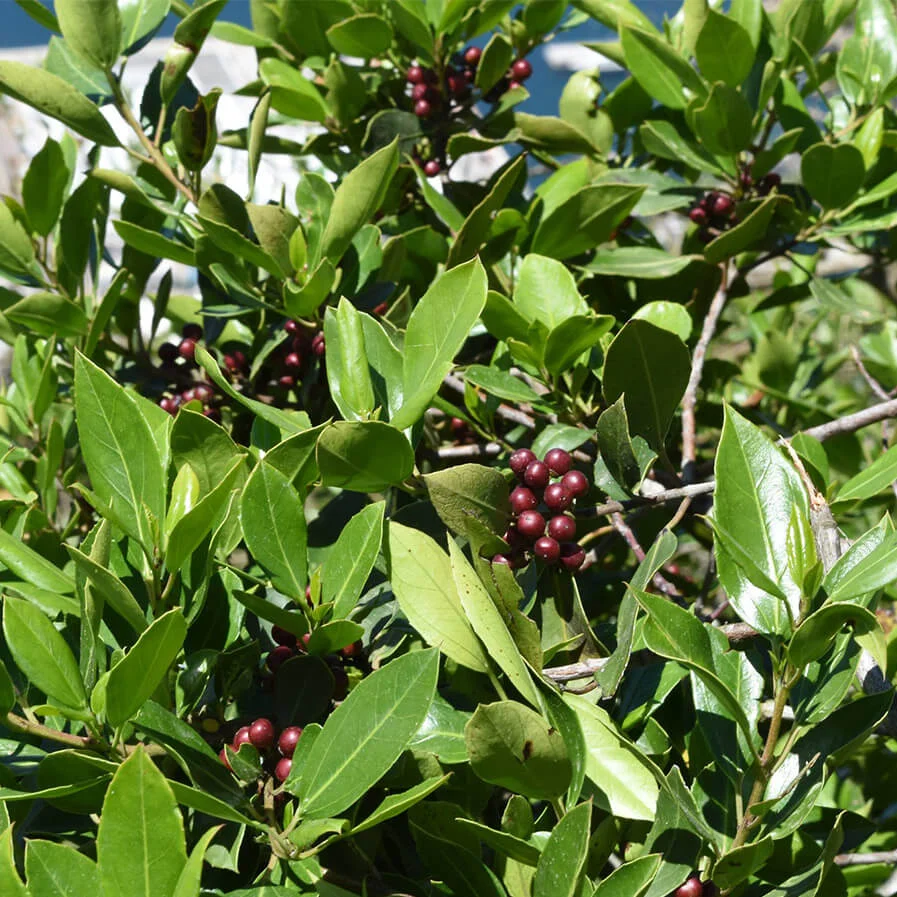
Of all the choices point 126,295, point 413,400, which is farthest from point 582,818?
point 126,295

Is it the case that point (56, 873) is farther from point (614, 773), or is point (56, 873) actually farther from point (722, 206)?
point (722, 206)

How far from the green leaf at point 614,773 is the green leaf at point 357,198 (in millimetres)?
637

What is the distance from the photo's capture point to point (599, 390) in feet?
4.41

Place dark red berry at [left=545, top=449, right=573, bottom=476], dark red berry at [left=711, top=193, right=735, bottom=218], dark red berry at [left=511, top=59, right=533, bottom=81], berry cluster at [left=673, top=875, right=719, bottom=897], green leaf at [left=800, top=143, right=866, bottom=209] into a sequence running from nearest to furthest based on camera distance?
1. berry cluster at [left=673, top=875, right=719, bottom=897]
2. dark red berry at [left=545, top=449, right=573, bottom=476]
3. green leaf at [left=800, top=143, right=866, bottom=209]
4. dark red berry at [left=711, top=193, right=735, bottom=218]
5. dark red berry at [left=511, top=59, right=533, bottom=81]

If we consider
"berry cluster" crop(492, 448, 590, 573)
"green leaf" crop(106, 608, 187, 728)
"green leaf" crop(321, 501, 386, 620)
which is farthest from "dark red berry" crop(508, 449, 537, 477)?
"green leaf" crop(106, 608, 187, 728)

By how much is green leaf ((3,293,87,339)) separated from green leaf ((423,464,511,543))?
0.67 metres

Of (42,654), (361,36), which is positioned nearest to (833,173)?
(361,36)

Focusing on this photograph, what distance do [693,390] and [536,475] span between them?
0.46 metres

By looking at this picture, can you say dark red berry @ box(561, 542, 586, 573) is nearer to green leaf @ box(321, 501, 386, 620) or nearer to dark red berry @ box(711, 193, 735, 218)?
green leaf @ box(321, 501, 386, 620)

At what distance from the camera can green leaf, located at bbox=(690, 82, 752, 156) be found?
58.3 inches

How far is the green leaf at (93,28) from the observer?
1339 millimetres

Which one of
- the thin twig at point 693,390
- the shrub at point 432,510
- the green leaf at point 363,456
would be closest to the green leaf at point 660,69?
the shrub at point 432,510

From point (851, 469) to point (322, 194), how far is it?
1.11 meters

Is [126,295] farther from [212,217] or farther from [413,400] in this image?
[413,400]
